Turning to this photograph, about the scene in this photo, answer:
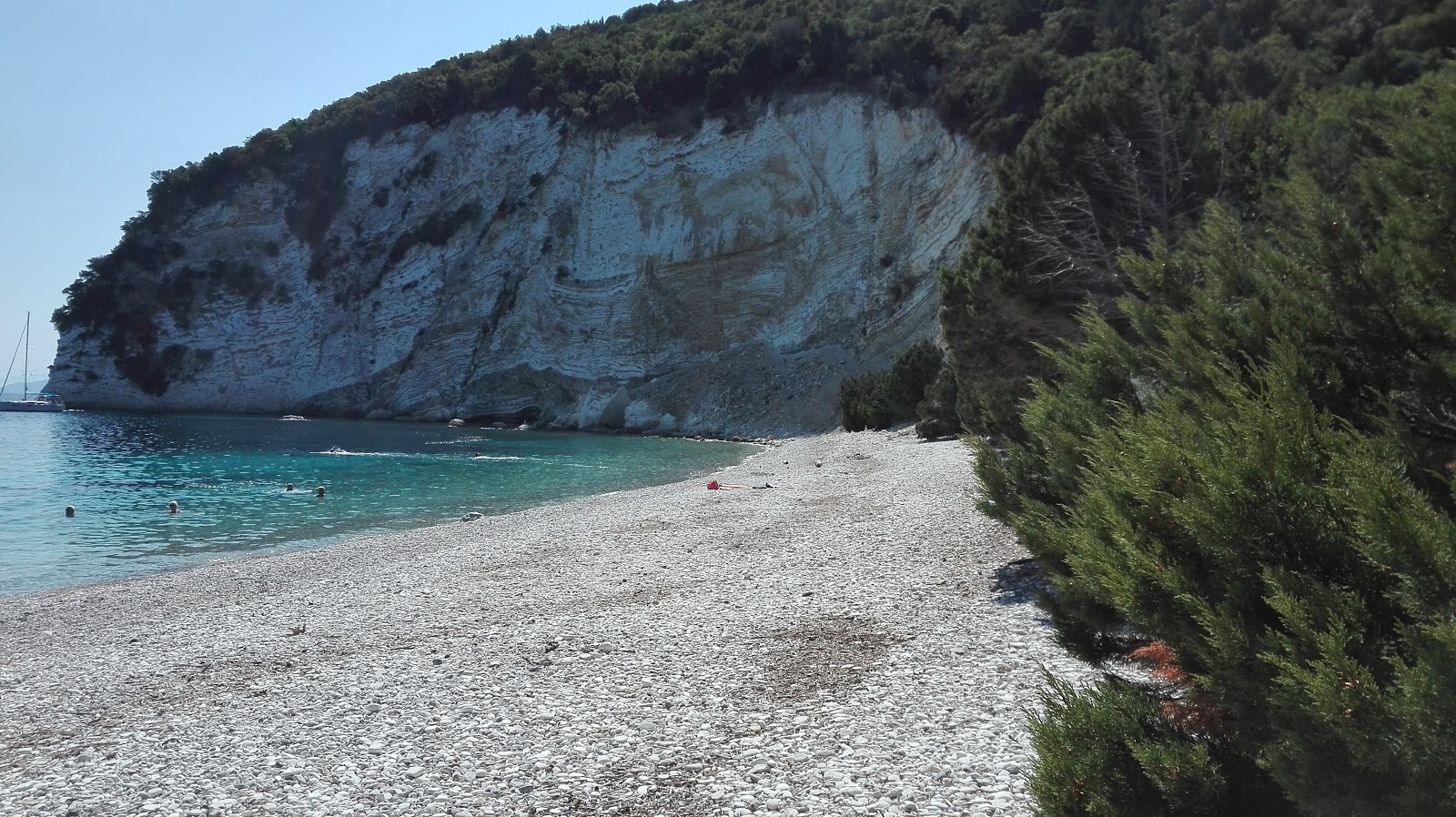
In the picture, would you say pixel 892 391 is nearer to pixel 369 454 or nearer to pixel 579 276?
pixel 369 454

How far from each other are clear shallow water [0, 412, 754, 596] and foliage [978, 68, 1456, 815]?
15.7 meters

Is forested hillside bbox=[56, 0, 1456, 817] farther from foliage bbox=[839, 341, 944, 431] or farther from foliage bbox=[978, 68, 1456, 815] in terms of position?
foliage bbox=[839, 341, 944, 431]

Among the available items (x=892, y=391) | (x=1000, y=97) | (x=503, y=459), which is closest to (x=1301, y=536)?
(x=503, y=459)

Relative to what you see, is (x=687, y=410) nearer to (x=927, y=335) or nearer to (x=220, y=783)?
(x=927, y=335)

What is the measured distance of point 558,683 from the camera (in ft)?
22.0

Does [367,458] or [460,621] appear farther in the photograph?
[367,458]

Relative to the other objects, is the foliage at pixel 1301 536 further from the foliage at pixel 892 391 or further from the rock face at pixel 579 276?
the rock face at pixel 579 276

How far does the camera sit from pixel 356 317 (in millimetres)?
59375

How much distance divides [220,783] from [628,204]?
48.6 m

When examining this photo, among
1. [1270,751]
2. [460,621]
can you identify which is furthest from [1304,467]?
[460,621]

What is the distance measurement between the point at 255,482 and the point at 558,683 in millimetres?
23702

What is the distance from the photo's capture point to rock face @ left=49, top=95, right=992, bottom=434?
43.8 metres

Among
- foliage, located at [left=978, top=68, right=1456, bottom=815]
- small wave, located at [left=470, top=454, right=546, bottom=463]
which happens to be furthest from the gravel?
small wave, located at [left=470, top=454, right=546, bottom=463]

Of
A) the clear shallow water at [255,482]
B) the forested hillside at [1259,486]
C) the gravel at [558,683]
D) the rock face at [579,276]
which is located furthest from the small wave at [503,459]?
the forested hillside at [1259,486]
